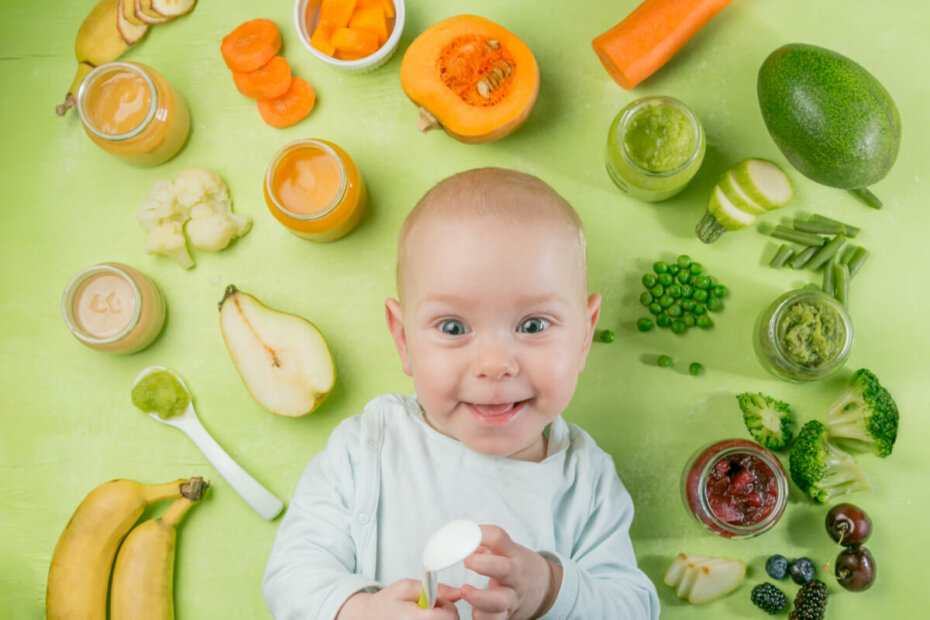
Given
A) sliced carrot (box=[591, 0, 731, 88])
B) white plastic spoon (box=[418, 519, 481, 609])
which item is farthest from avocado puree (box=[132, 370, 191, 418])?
sliced carrot (box=[591, 0, 731, 88])

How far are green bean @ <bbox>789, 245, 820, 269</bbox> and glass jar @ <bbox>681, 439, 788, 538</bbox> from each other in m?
0.39

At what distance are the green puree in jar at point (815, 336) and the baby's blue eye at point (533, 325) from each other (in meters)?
0.60

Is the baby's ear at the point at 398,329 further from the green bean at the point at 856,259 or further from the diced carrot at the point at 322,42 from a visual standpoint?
the green bean at the point at 856,259

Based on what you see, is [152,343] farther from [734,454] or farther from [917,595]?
[917,595]

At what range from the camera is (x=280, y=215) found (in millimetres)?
1401

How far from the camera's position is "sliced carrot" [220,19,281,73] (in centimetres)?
149

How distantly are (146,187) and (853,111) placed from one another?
140cm

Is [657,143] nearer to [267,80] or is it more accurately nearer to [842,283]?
[842,283]

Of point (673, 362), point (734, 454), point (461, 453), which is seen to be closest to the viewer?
point (461, 453)

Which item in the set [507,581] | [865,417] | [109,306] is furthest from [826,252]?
[109,306]

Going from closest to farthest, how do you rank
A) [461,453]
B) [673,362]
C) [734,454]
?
[461,453] → [734,454] → [673,362]

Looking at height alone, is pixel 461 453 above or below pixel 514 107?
below

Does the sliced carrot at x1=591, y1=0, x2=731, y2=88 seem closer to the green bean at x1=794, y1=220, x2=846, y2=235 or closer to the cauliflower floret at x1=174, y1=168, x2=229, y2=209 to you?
→ the green bean at x1=794, y1=220, x2=846, y2=235

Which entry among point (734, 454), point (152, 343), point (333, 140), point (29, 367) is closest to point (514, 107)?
point (333, 140)
